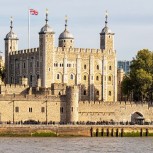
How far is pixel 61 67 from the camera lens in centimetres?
14838

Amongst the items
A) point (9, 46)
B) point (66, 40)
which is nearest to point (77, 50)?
point (66, 40)

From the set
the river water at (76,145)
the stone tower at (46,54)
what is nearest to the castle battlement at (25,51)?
the stone tower at (46,54)

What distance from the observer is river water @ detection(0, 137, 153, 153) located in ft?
324

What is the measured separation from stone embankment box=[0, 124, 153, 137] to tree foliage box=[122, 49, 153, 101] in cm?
2005

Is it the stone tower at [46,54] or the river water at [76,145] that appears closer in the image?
the river water at [76,145]

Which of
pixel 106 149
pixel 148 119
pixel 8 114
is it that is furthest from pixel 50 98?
pixel 106 149

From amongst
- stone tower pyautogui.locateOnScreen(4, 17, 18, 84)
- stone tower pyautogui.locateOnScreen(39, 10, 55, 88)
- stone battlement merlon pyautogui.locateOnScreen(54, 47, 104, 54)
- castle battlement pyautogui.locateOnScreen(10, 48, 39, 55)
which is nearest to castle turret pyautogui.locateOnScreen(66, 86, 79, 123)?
stone tower pyautogui.locateOnScreen(39, 10, 55, 88)

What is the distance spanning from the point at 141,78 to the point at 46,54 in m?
14.4

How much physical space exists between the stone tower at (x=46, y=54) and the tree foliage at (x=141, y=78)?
11.7 meters

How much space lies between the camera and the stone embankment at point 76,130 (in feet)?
386

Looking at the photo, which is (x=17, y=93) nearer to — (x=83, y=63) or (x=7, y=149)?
(x=83, y=63)

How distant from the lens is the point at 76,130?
11981 cm

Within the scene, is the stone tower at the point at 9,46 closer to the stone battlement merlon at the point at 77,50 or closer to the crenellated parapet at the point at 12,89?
the stone battlement merlon at the point at 77,50

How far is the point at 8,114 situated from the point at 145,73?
27.2 meters
